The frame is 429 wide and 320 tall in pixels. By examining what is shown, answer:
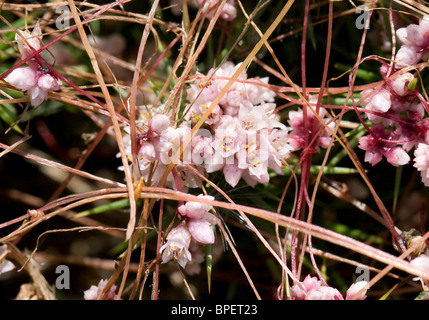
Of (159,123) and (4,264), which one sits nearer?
(159,123)

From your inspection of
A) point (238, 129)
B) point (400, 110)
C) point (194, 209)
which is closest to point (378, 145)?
Answer: point (400, 110)

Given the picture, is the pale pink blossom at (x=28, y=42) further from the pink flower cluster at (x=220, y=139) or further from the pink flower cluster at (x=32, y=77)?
the pink flower cluster at (x=220, y=139)

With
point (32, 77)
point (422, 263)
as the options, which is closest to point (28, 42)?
point (32, 77)

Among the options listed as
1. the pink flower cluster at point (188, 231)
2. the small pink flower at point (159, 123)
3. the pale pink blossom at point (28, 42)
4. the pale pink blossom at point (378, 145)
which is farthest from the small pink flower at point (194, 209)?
the pale pink blossom at point (28, 42)

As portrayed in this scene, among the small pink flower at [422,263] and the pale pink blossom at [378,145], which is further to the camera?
the pale pink blossom at [378,145]

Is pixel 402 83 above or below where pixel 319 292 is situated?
above

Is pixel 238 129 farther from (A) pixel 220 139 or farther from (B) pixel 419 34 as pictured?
(B) pixel 419 34

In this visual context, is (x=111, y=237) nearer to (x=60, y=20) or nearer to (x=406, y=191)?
(x=60, y=20)

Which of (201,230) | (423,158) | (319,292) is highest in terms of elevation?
(423,158)

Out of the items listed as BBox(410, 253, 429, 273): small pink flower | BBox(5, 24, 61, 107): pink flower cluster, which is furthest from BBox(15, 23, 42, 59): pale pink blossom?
BBox(410, 253, 429, 273): small pink flower
